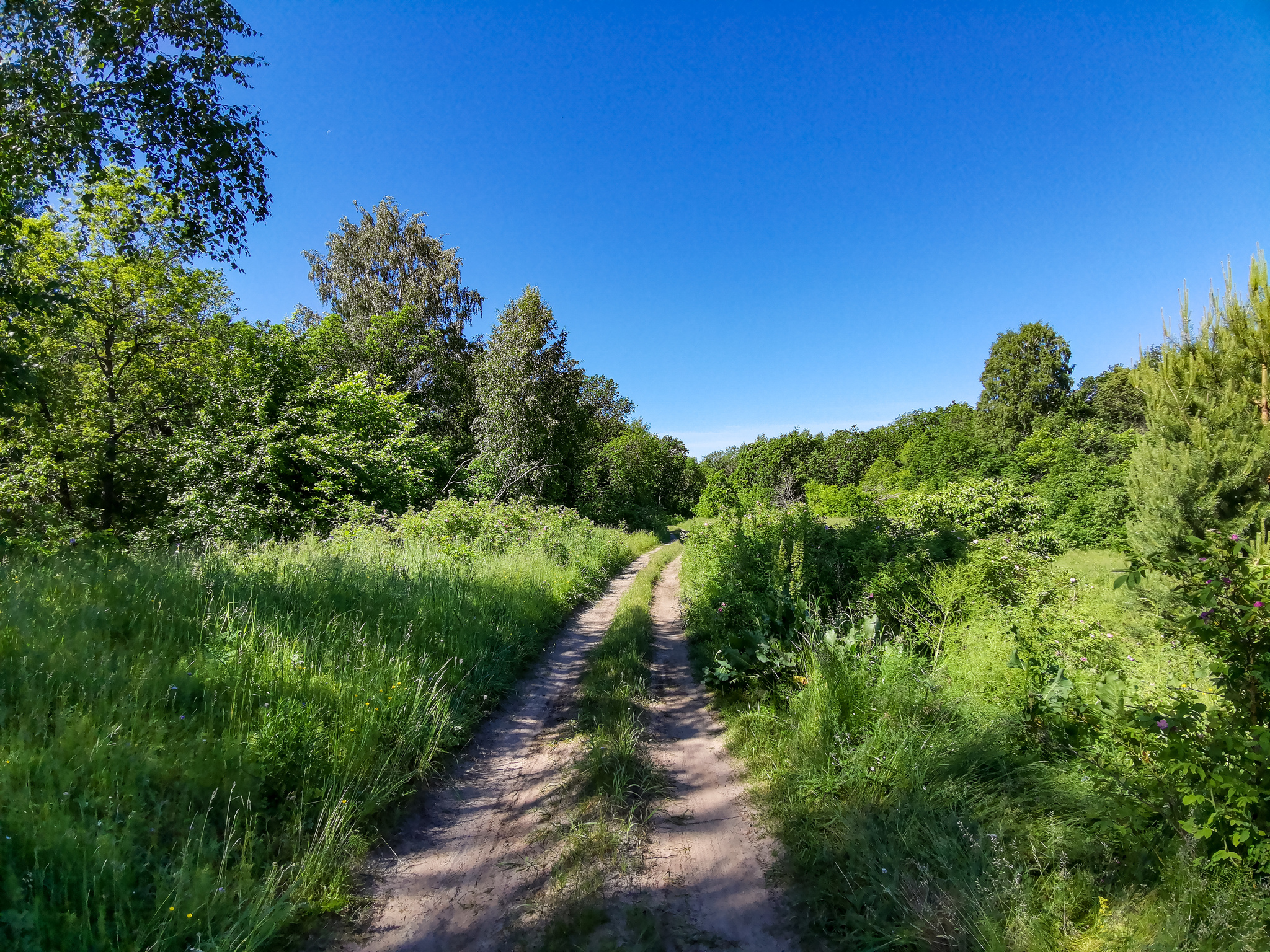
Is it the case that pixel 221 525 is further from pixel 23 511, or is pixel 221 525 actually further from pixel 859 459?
pixel 859 459

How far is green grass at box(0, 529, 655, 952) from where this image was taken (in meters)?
2.09

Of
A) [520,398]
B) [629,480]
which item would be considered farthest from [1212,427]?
[629,480]

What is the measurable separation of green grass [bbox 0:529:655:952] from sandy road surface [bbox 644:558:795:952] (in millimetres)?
1756

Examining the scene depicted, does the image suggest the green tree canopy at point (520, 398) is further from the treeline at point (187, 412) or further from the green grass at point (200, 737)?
the green grass at point (200, 737)

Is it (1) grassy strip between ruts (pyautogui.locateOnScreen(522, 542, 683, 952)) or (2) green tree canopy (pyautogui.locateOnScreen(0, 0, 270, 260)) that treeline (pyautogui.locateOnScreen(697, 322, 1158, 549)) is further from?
(2) green tree canopy (pyautogui.locateOnScreen(0, 0, 270, 260))

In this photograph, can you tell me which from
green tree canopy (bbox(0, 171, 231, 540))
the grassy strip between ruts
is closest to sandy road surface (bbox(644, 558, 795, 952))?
the grassy strip between ruts

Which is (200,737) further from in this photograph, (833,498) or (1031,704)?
(833,498)

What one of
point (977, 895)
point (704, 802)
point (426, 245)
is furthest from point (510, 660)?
point (426, 245)

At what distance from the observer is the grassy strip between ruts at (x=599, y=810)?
8.18 ft

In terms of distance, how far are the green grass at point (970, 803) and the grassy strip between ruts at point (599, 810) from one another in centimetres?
89

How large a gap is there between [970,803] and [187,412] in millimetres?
19690

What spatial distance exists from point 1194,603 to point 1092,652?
239 cm

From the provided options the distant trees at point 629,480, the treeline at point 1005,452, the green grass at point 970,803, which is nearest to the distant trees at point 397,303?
the distant trees at point 629,480

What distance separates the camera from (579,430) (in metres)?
25.3
